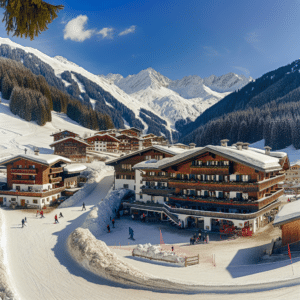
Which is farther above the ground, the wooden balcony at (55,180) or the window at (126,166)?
the window at (126,166)

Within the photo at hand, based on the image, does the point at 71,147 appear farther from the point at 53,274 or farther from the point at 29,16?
the point at 29,16

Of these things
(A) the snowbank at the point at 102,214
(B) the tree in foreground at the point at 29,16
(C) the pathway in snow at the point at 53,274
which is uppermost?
(B) the tree in foreground at the point at 29,16

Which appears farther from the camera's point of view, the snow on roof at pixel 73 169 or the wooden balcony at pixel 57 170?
the snow on roof at pixel 73 169

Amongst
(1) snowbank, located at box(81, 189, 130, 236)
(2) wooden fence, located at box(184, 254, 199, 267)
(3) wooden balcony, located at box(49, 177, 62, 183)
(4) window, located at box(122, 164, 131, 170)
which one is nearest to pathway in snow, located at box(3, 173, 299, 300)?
(1) snowbank, located at box(81, 189, 130, 236)

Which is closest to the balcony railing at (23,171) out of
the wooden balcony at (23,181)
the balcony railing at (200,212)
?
the wooden balcony at (23,181)

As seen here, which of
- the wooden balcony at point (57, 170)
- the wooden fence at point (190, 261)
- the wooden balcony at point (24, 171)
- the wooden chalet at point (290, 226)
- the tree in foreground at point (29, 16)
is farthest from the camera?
the wooden balcony at point (57, 170)

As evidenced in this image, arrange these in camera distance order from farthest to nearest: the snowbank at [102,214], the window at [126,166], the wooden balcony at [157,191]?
1. the window at [126,166]
2. the wooden balcony at [157,191]
3. the snowbank at [102,214]

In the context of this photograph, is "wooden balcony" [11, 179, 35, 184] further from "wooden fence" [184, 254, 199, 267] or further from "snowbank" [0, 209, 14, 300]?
"wooden fence" [184, 254, 199, 267]

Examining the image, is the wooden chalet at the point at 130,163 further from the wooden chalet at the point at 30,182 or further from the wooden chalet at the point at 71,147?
the wooden chalet at the point at 71,147
